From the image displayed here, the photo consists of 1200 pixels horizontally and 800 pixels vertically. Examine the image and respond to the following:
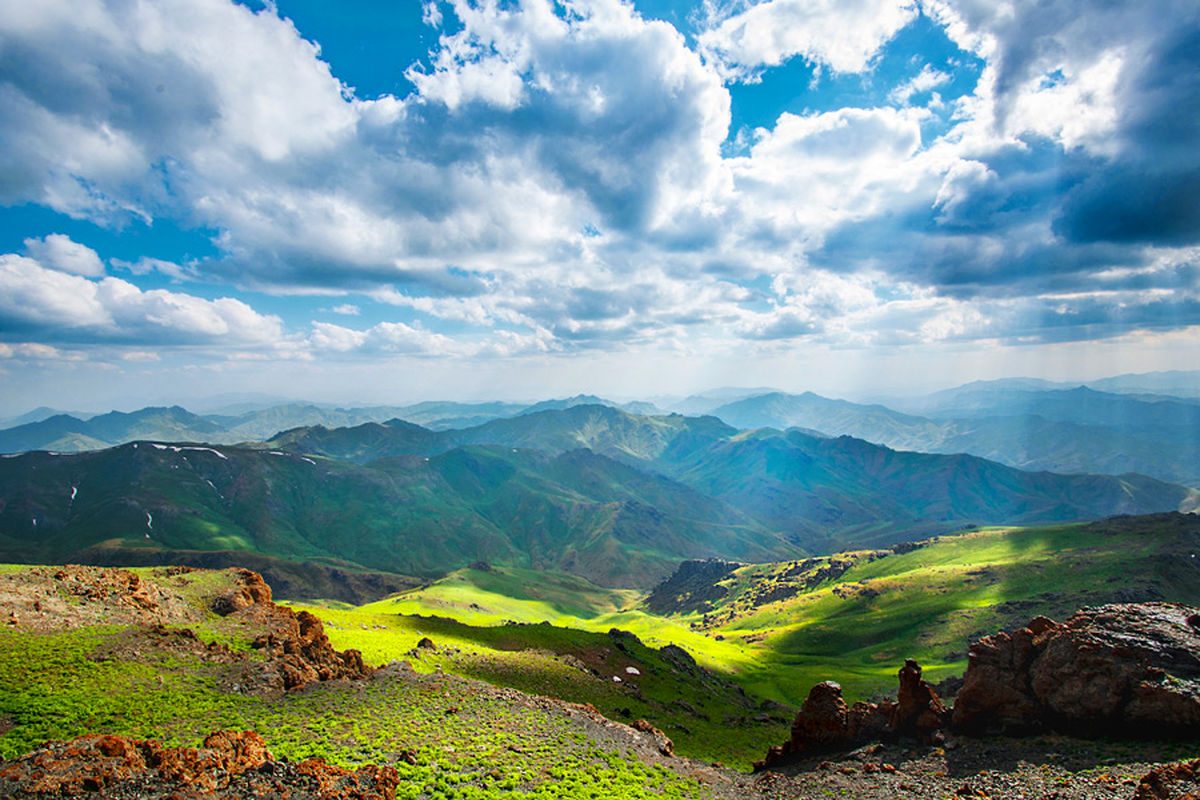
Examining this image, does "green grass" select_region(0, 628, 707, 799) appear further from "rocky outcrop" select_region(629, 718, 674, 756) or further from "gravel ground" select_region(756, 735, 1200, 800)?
"gravel ground" select_region(756, 735, 1200, 800)

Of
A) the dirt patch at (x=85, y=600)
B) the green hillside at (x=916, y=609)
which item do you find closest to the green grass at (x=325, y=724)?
the dirt patch at (x=85, y=600)

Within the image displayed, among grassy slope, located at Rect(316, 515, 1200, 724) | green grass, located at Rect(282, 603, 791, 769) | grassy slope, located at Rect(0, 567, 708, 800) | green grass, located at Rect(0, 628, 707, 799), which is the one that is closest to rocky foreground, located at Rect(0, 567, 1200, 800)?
grassy slope, located at Rect(0, 567, 708, 800)

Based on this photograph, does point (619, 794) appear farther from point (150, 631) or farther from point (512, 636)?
point (512, 636)

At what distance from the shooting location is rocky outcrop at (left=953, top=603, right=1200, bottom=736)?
26859mm


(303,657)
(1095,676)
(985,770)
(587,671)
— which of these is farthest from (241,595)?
(1095,676)

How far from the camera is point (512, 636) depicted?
66875 millimetres

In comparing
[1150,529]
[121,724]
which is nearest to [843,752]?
[121,724]

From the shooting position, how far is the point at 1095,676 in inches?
1147

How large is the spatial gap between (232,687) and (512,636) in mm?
40011

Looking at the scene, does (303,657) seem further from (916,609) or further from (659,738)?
(916,609)

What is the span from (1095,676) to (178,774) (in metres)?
46.4

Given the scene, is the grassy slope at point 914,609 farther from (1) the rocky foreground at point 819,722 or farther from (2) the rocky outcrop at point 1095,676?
(2) the rocky outcrop at point 1095,676

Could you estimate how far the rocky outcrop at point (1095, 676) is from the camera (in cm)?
2686

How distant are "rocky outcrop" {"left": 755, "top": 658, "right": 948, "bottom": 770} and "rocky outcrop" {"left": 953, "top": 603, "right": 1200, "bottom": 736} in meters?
1.82
